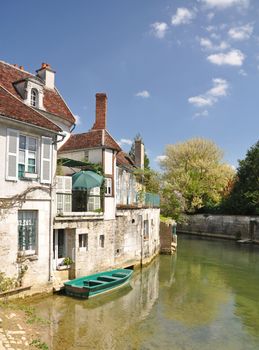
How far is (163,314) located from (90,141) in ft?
38.7

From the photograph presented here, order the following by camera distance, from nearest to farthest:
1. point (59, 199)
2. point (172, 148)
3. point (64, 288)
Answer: point (64, 288) < point (59, 199) < point (172, 148)

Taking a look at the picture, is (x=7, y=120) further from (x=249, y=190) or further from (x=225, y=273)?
(x=249, y=190)

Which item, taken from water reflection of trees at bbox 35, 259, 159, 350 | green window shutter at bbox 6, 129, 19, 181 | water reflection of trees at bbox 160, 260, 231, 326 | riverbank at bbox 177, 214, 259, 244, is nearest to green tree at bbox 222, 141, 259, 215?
riverbank at bbox 177, 214, 259, 244

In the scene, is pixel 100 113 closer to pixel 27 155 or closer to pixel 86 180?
pixel 86 180

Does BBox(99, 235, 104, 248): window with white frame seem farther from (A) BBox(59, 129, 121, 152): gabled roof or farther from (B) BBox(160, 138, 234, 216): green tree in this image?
(B) BBox(160, 138, 234, 216): green tree

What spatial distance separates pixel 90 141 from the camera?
74.3ft

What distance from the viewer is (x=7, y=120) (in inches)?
582

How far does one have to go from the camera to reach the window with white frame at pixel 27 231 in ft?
51.7

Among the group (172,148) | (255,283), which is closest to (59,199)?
(255,283)

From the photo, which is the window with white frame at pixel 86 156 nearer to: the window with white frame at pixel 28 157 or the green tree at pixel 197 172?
the window with white frame at pixel 28 157

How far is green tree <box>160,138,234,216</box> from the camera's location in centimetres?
5525

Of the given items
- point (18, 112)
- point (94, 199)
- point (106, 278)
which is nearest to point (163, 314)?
point (106, 278)

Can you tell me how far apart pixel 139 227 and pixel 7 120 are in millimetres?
14752

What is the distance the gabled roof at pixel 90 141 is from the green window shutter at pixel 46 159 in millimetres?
5328
